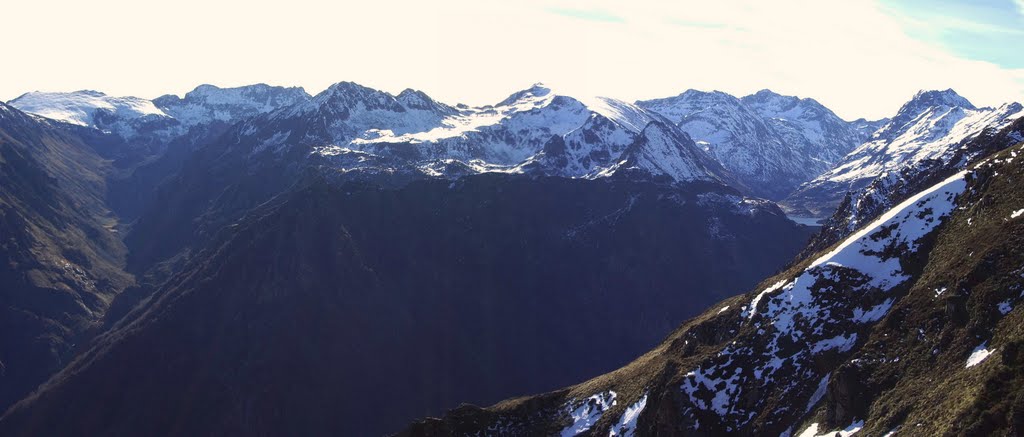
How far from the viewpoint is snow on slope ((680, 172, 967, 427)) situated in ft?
328

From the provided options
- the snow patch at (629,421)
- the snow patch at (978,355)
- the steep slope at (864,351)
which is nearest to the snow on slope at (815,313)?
the steep slope at (864,351)

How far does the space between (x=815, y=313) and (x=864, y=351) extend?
16051 millimetres

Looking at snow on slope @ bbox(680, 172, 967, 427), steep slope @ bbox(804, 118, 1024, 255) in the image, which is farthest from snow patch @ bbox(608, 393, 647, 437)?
steep slope @ bbox(804, 118, 1024, 255)

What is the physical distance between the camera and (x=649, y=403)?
110750mm

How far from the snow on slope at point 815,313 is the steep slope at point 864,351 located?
23cm

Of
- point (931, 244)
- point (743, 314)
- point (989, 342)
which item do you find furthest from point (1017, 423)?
point (743, 314)

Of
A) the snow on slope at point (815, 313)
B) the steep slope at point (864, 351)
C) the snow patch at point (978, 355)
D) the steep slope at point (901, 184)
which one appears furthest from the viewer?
the steep slope at point (901, 184)

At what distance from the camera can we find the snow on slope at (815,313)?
10012 centimetres

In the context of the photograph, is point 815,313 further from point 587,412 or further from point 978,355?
point 587,412

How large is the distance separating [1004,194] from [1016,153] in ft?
37.8

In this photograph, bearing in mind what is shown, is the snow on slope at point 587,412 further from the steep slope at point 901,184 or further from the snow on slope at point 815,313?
the steep slope at point 901,184

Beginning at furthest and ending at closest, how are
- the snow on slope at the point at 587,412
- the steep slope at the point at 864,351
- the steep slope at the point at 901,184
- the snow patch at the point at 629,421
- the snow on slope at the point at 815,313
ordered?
the steep slope at the point at 901,184 → the snow on slope at the point at 587,412 → the snow patch at the point at 629,421 → the snow on slope at the point at 815,313 → the steep slope at the point at 864,351

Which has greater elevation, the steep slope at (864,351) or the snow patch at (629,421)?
the steep slope at (864,351)

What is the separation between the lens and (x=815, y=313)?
349 feet
